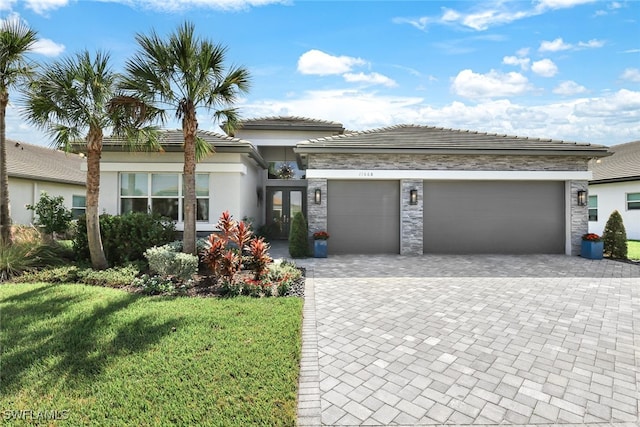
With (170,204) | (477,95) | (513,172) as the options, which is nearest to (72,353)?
(170,204)

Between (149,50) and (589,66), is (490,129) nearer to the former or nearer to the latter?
(589,66)

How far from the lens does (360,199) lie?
12.5 metres

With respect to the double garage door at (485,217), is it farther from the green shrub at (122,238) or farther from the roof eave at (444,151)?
the green shrub at (122,238)

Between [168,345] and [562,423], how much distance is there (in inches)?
184

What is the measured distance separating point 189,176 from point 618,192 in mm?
23669

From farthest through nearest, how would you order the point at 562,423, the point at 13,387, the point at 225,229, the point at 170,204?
the point at 170,204
the point at 225,229
the point at 13,387
the point at 562,423

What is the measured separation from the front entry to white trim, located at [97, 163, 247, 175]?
565cm

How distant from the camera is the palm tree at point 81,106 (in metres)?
7.83

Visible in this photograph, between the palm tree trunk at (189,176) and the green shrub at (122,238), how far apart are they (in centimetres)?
175

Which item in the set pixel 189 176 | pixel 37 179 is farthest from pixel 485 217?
pixel 37 179

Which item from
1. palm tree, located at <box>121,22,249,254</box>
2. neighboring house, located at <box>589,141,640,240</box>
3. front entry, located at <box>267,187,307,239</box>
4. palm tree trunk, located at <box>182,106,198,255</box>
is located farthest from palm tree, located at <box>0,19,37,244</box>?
neighboring house, located at <box>589,141,640,240</box>

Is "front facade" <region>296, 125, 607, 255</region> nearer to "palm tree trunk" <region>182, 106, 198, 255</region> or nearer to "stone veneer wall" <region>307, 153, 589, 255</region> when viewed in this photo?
"stone veneer wall" <region>307, 153, 589, 255</region>

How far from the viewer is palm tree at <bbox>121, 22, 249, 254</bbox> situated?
7.90m

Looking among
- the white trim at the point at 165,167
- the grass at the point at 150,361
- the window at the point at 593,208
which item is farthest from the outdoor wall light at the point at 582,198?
the white trim at the point at 165,167
